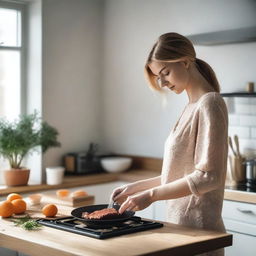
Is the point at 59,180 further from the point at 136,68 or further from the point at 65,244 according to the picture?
the point at 65,244

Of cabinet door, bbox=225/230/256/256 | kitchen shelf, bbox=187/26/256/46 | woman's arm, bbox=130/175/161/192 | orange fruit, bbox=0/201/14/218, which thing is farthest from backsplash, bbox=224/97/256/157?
orange fruit, bbox=0/201/14/218

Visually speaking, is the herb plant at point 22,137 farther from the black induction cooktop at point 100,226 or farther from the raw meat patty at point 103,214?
the raw meat patty at point 103,214

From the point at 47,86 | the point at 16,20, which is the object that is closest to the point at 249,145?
the point at 47,86

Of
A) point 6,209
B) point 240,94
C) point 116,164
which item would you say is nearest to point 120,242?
point 6,209

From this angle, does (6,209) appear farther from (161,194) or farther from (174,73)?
(174,73)

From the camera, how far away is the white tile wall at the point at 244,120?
4465mm

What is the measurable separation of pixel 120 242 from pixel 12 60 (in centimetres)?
296

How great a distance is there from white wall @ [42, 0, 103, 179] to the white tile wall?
1455 millimetres

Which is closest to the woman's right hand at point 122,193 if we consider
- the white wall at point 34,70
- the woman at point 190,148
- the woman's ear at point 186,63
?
the woman at point 190,148

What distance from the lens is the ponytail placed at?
2.91 meters

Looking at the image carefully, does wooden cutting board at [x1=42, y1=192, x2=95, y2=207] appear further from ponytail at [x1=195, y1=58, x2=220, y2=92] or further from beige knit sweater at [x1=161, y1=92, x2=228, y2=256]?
ponytail at [x1=195, y1=58, x2=220, y2=92]

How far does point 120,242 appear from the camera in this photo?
252cm

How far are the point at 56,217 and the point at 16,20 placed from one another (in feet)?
8.13

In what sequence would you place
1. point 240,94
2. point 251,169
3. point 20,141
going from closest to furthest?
point 251,169 → point 240,94 → point 20,141
